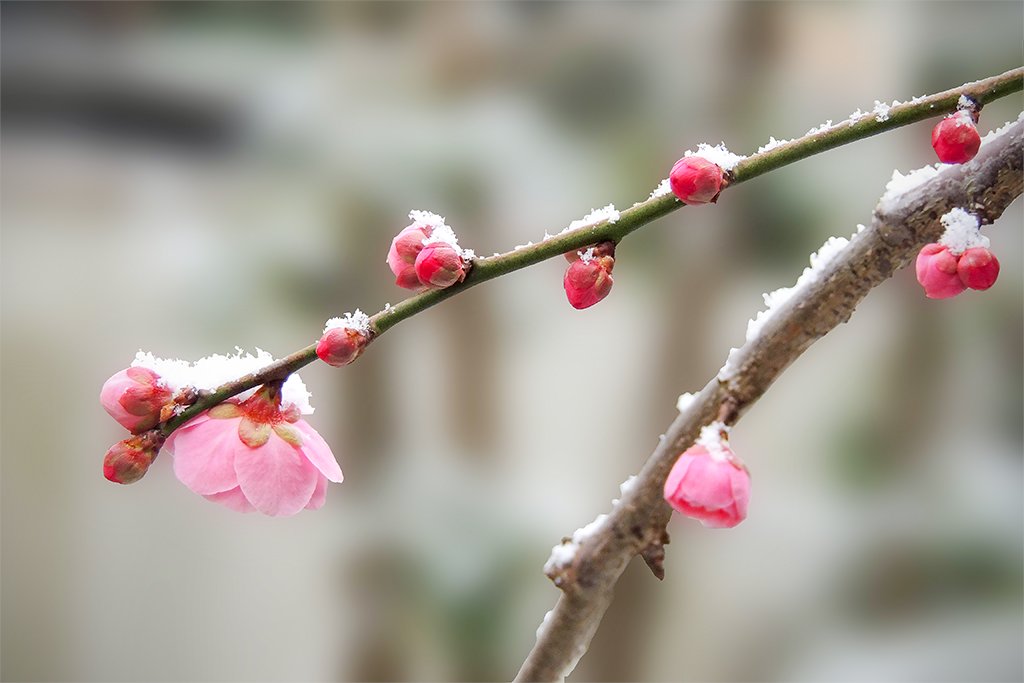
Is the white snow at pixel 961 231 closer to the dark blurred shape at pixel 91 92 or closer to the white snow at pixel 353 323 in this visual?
the white snow at pixel 353 323

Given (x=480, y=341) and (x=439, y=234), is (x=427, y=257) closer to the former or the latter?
(x=439, y=234)

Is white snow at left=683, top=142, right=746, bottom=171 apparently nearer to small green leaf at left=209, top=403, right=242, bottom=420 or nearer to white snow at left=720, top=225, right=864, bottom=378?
white snow at left=720, top=225, right=864, bottom=378

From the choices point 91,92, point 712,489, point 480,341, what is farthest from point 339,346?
point 91,92

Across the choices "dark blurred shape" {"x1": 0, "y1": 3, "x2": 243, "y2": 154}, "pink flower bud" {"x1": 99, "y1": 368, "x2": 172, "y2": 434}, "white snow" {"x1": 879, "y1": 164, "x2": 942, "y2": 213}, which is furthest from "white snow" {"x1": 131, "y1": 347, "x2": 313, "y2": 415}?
"dark blurred shape" {"x1": 0, "y1": 3, "x2": 243, "y2": 154}

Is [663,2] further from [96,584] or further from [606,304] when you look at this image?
[96,584]

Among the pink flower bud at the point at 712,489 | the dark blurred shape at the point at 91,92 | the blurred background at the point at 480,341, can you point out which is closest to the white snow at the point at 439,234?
A: the pink flower bud at the point at 712,489

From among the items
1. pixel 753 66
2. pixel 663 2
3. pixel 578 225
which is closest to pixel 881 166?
pixel 753 66
